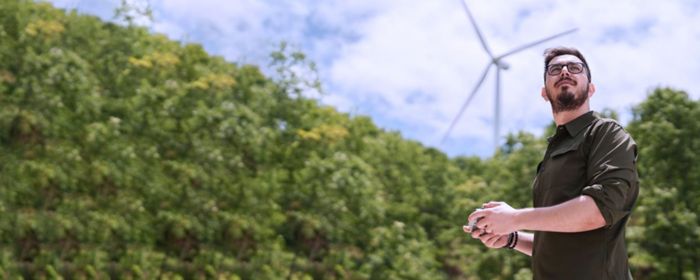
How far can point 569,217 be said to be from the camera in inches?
96.0

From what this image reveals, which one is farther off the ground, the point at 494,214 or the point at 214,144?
the point at 214,144

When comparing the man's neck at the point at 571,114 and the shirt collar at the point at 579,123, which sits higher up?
the man's neck at the point at 571,114

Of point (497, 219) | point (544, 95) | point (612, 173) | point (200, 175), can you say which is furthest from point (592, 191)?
point (200, 175)

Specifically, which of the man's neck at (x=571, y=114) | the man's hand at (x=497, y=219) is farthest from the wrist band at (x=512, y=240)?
the man's neck at (x=571, y=114)

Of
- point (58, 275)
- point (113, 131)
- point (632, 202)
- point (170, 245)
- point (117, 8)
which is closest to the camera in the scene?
point (632, 202)

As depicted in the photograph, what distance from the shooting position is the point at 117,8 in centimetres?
2681

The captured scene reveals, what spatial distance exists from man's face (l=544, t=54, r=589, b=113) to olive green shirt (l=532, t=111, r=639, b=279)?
0.22ft

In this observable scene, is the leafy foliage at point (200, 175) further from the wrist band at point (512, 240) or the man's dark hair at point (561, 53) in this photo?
the man's dark hair at point (561, 53)

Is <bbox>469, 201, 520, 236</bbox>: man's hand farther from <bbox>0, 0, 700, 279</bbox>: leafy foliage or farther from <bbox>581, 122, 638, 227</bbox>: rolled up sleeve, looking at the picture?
<bbox>0, 0, 700, 279</bbox>: leafy foliage

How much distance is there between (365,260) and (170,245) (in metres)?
13.5

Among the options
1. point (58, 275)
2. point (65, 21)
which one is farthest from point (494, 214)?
point (65, 21)

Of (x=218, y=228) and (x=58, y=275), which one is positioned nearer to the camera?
(x=58, y=275)

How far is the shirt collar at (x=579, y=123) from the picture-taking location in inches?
106

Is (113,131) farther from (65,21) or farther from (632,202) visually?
(632,202)
